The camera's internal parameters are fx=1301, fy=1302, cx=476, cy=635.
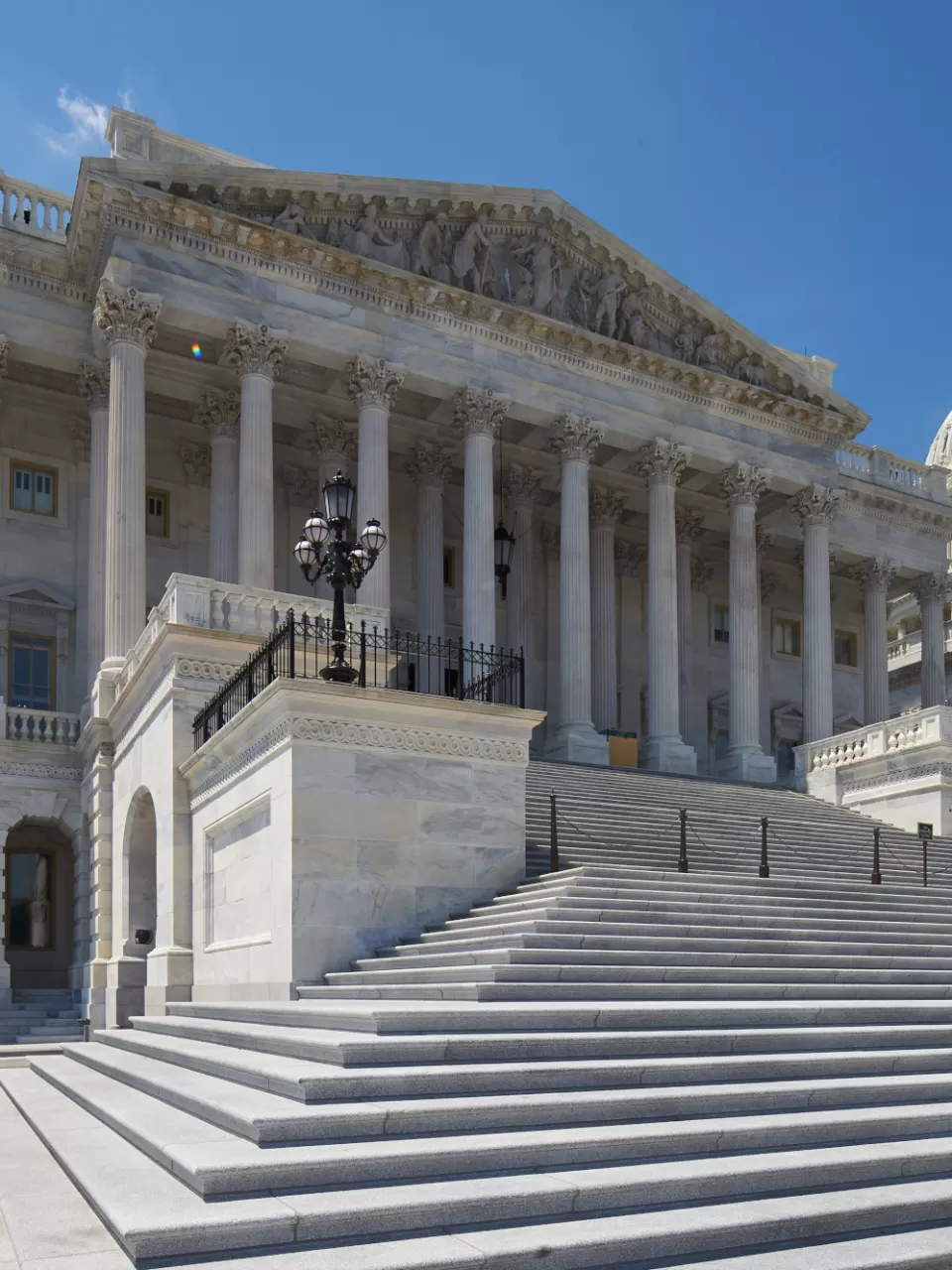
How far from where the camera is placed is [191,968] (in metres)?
21.1

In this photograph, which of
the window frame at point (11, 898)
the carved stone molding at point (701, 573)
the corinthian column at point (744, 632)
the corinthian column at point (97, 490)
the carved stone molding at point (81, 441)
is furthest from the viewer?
the carved stone molding at point (701, 573)

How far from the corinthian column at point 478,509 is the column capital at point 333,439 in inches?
137

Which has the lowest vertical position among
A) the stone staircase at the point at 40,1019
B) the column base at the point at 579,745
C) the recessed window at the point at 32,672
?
the stone staircase at the point at 40,1019

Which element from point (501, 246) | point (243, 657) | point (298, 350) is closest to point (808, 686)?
point (501, 246)

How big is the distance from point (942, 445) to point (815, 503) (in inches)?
2728

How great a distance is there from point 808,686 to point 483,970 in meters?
30.1

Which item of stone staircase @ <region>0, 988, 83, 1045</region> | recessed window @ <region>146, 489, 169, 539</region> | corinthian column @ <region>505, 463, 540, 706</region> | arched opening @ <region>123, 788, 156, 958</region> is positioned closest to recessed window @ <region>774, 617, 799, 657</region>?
corinthian column @ <region>505, 463, 540, 706</region>

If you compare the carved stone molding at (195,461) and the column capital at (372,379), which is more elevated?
the column capital at (372,379)

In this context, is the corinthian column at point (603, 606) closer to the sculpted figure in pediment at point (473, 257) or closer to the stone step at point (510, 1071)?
the sculpted figure in pediment at point (473, 257)

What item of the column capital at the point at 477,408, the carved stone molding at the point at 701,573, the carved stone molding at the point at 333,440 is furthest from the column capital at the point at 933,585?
the carved stone molding at the point at 333,440

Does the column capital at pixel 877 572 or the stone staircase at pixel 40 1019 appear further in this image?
the column capital at pixel 877 572

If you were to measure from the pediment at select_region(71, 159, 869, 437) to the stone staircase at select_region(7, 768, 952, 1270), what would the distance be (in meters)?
21.9

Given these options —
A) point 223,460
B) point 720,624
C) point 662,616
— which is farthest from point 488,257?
point 720,624

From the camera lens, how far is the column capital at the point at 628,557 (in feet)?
156
